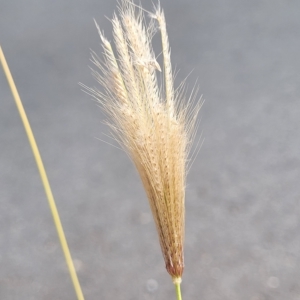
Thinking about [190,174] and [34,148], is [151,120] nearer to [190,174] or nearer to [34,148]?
[34,148]

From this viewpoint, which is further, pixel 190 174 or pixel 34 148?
pixel 190 174

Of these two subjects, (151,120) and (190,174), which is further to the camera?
(190,174)

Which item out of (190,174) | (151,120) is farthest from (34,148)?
(190,174)

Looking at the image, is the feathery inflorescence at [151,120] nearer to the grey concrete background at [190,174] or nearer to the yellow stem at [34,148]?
the yellow stem at [34,148]

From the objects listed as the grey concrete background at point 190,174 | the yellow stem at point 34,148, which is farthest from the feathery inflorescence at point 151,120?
the grey concrete background at point 190,174

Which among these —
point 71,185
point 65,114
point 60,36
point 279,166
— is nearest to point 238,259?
point 279,166

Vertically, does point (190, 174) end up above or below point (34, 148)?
below

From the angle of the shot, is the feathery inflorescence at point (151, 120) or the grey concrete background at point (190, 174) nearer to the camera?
the feathery inflorescence at point (151, 120)

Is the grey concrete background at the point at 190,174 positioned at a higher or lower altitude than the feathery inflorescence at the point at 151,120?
lower
